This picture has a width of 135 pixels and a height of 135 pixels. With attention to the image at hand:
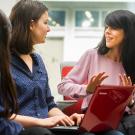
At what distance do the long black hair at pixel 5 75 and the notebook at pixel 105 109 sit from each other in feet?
1.18

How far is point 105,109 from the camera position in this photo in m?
1.75

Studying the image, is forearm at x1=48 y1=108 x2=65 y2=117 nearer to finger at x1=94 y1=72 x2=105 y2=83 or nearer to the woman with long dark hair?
finger at x1=94 y1=72 x2=105 y2=83

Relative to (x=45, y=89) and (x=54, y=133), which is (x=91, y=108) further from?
(x=45, y=89)

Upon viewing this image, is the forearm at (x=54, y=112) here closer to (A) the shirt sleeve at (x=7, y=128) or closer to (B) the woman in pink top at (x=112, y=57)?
(B) the woman in pink top at (x=112, y=57)

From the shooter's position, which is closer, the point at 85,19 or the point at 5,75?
the point at 5,75

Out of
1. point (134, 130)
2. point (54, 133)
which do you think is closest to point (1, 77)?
point (54, 133)

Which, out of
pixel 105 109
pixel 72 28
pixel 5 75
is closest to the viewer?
pixel 5 75

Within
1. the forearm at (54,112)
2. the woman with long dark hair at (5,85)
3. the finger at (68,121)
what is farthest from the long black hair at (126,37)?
the woman with long dark hair at (5,85)

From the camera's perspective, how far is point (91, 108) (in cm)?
167

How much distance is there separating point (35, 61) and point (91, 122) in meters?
0.47

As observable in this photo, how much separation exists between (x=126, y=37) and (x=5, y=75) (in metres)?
1.02

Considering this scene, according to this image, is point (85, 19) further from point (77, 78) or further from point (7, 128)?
point (7, 128)

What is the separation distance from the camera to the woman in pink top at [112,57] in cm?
212

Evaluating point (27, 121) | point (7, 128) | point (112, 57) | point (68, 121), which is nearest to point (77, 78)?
point (112, 57)
